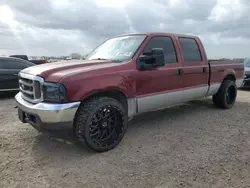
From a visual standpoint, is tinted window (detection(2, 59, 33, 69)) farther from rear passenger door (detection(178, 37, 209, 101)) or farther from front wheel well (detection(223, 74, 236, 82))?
front wheel well (detection(223, 74, 236, 82))

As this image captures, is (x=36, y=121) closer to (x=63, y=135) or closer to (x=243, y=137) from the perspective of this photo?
(x=63, y=135)

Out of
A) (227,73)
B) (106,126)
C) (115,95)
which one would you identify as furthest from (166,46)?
(227,73)

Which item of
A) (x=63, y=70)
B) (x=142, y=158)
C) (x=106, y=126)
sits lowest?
(x=142, y=158)

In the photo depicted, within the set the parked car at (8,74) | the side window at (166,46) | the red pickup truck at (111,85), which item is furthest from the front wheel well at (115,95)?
the parked car at (8,74)

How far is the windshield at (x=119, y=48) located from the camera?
14.5 feet

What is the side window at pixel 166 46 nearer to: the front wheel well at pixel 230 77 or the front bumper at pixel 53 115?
the front bumper at pixel 53 115

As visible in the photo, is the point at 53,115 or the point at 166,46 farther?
the point at 166,46

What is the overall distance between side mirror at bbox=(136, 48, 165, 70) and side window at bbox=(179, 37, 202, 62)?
3.91ft

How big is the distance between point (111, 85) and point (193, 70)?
2.32 metres

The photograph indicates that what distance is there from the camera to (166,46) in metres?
4.96

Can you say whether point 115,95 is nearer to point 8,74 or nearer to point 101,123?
point 101,123

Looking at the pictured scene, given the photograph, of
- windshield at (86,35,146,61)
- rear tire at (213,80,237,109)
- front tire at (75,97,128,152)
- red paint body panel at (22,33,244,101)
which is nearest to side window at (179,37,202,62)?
red paint body panel at (22,33,244,101)

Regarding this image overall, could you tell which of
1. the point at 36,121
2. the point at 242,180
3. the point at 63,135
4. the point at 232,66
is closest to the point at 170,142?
the point at 242,180

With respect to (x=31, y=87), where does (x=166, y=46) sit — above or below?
above
